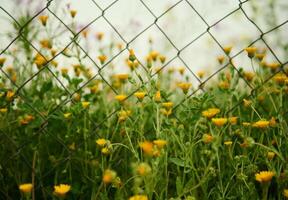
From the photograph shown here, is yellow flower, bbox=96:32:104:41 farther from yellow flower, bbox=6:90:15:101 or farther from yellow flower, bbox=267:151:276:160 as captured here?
yellow flower, bbox=267:151:276:160

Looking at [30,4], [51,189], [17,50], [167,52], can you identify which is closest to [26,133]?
[51,189]

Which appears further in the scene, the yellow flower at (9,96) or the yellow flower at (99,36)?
the yellow flower at (99,36)

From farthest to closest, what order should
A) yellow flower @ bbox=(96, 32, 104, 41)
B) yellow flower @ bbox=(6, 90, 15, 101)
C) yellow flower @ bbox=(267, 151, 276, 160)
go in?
yellow flower @ bbox=(96, 32, 104, 41) → yellow flower @ bbox=(6, 90, 15, 101) → yellow flower @ bbox=(267, 151, 276, 160)

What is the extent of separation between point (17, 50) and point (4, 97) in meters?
0.58

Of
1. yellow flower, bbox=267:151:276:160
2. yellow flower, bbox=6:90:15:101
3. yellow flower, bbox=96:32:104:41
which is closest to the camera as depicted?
yellow flower, bbox=267:151:276:160

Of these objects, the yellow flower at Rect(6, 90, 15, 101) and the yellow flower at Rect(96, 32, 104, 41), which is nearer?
the yellow flower at Rect(6, 90, 15, 101)

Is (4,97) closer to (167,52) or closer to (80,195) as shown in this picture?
(80,195)

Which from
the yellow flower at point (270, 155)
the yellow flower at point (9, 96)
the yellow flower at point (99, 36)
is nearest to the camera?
the yellow flower at point (270, 155)

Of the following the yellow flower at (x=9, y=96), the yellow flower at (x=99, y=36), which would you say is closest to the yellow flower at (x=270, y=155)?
the yellow flower at (x=9, y=96)

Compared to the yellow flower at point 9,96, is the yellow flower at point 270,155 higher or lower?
lower

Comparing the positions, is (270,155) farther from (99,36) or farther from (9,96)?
(99,36)

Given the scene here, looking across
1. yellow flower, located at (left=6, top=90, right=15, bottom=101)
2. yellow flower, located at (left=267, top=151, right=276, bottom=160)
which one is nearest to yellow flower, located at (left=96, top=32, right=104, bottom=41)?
yellow flower, located at (left=6, top=90, right=15, bottom=101)

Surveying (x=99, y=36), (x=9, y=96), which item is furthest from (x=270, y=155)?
(x=99, y=36)

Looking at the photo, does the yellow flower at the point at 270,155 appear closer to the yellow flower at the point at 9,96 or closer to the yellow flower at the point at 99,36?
→ the yellow flower at the point at 9,96
